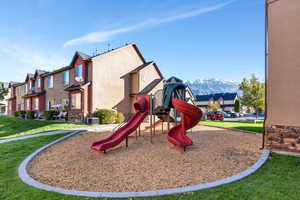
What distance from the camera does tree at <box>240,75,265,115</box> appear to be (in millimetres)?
23547

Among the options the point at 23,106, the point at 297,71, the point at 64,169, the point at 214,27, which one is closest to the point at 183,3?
the point at 214,27

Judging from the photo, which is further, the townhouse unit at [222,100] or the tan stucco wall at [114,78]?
the townhouse unit at [222,100]

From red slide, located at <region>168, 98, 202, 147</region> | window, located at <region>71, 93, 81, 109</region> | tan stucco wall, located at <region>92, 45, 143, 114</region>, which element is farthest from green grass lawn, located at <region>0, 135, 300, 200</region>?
window, located at <region>71, 93, 81, 109</region>

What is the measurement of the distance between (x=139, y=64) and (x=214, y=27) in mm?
11464

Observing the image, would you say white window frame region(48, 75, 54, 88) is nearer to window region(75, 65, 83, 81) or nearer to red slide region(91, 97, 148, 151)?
window region(75, 65, 83, 81)

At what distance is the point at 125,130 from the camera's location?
831 centimetres

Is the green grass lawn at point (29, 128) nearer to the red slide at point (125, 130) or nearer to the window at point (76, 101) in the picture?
the window at point (76, 101)

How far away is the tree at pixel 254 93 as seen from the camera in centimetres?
2355

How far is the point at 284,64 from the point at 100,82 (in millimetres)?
16855

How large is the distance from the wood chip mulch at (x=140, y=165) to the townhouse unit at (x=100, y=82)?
11010 mm

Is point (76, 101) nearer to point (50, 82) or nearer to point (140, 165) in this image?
point (50, 82)

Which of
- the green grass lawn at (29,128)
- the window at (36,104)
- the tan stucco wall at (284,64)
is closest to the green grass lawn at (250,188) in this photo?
the tan stucco wall at (284,64)

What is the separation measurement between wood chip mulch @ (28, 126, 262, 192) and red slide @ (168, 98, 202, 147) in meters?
0.41

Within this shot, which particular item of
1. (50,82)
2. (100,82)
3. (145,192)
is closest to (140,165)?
(145,192)
